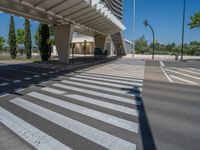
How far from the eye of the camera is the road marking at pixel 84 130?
4.83 meters

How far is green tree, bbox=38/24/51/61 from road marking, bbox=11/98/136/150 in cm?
2819

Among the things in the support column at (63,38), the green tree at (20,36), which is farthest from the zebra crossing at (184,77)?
the green tree at (20,36)

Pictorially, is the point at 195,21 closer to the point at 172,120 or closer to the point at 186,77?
the point at 186,77

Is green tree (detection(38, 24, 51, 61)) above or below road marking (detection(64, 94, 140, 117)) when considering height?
above

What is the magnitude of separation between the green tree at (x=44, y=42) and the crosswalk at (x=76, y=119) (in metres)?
25.7

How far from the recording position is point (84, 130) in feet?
18.5

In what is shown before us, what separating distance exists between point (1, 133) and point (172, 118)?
14.8 feet

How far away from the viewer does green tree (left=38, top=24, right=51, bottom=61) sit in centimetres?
3500

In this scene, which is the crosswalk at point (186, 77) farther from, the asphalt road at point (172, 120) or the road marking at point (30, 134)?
the road marking at point (30, 134)

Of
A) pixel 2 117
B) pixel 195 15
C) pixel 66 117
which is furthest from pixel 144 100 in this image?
pixel 195 15

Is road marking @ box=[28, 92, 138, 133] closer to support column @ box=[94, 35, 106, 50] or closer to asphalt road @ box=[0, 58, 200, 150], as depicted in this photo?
asphalt road @ box=[0, 58, 200, 150]

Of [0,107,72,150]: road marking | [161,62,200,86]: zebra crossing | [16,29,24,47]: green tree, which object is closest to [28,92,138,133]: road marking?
[0,107,72,150]: road marking

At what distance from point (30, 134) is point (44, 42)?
31721mm

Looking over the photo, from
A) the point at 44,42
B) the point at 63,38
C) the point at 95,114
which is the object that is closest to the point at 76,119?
the point at 95,114
